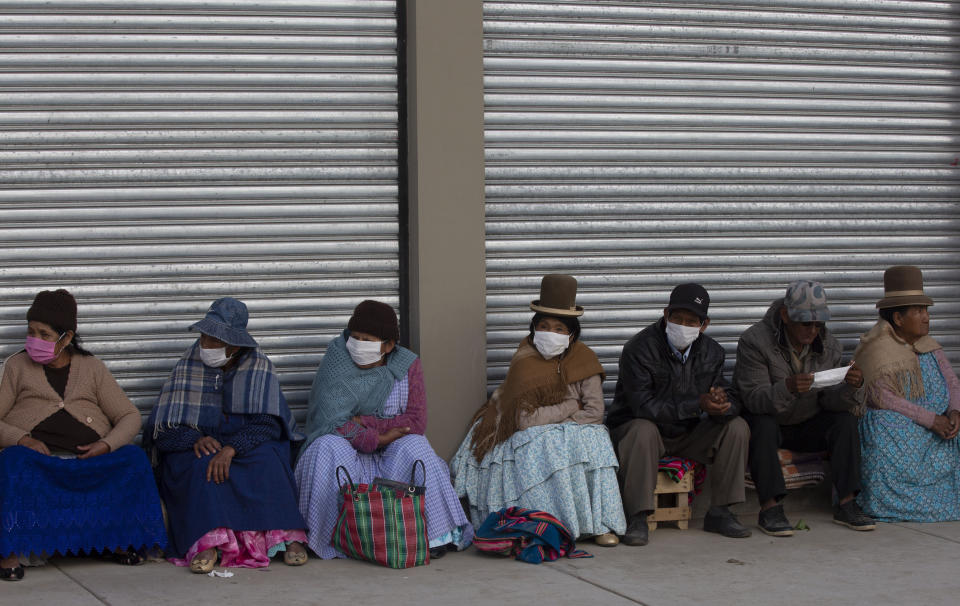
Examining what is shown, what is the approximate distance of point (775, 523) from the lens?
6.51 m

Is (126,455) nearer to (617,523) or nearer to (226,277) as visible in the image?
(226,277)

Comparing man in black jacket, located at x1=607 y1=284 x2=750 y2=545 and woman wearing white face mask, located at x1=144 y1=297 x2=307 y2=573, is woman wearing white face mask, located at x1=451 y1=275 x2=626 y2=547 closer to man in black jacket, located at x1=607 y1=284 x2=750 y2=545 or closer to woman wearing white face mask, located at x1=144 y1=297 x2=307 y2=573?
man in black jacket, located at x1=607 y1=284 x2=750 y2=545


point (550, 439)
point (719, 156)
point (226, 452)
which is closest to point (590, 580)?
point (550, 439)

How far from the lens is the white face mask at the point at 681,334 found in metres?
6.53

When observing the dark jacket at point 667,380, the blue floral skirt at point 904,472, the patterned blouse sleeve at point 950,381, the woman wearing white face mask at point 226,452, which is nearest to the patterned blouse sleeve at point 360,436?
the woman wearing white face mask at point 226,452

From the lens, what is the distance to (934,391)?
22.9 feet

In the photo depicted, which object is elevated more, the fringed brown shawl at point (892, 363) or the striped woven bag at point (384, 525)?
the fringed brown shawl at point (892, 363)

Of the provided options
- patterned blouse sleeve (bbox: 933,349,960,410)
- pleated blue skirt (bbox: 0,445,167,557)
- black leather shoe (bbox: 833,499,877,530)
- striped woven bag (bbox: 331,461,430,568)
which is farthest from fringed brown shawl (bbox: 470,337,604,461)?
patterned blouse sleeve (bbox: 933,349,960,410)

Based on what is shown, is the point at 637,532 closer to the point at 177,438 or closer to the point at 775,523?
the point at 775,523

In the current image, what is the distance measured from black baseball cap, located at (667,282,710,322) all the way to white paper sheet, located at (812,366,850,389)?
0.69 meters

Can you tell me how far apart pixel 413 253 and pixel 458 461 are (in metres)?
1.24

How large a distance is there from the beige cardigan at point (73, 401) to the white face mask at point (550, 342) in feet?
7.13

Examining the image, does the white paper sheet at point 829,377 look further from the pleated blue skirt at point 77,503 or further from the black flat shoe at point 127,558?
the black flat shoe at point 127,558

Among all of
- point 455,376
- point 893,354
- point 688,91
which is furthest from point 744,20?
point 455,376
